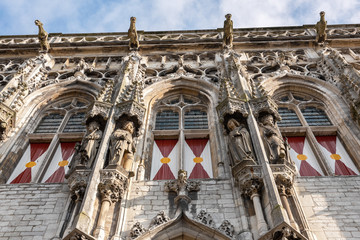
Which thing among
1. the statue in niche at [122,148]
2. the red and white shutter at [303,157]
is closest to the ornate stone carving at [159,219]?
the statue in niche at [122,148]

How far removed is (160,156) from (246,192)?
319cm

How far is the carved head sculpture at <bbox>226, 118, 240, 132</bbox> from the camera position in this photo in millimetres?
8938

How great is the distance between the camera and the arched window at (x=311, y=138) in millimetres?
9360

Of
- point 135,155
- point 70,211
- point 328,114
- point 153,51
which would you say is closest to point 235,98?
point 135,155

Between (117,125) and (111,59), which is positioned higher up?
(111,59)

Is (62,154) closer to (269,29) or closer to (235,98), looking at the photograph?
(235,98)

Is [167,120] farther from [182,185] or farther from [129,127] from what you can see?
[182,185]

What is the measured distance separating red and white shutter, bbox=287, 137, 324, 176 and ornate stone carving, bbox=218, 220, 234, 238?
119 inches

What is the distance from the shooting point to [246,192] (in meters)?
7.22

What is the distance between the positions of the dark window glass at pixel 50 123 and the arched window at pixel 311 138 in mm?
6786

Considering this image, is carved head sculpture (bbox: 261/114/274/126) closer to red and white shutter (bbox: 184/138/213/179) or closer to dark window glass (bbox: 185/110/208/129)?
red and white shutter (bbox: 184/138/213/179)

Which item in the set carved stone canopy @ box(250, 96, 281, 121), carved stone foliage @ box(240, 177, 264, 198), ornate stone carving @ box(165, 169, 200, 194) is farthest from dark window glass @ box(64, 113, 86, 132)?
carved stone foliage @ box(240, 177, 264, 198)

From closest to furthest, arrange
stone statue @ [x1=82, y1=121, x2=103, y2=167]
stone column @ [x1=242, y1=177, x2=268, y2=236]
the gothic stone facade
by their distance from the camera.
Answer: stone column @ [x1=242, y1=177, x2=268, y2=236] < the gothic stone facade < stone statue @ [x1=82, y1=121, x2=103, y2=167]

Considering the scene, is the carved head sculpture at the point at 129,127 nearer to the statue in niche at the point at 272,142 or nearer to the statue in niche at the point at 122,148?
the statue in niche at the point at 122,148
